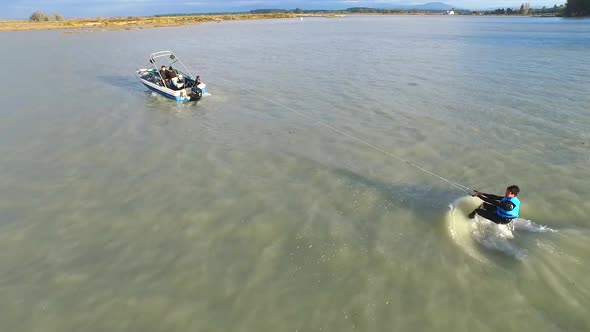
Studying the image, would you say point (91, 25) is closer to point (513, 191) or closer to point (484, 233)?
point (484, 233)

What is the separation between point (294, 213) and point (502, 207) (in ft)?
15.9

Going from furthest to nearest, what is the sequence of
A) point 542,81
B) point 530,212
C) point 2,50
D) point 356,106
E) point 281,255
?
point 2,50, point 542,81, point 356,106, point 530,212, point 281,255

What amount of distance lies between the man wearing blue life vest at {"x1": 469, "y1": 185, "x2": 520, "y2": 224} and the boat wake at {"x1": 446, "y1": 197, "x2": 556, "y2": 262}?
13.3 inches

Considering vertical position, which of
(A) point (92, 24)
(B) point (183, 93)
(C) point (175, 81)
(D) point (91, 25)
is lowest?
(B) point (183, 93)

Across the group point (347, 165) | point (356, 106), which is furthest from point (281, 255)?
point (356, 106)

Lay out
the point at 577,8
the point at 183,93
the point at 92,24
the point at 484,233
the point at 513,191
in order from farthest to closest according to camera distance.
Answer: the point at 577,8, the point at 92,24, the point at 183,93, the point at 484,233, the point at 513,191

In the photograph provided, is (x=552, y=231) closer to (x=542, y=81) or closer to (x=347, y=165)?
(x=347, y=165)

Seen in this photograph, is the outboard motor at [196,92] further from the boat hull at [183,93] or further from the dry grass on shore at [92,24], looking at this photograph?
the dry grass on shore at [92,24]

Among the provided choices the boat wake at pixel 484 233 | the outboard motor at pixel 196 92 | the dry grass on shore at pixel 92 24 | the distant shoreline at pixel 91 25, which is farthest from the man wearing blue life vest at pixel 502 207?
the dry grass on shore at pixel 92 24

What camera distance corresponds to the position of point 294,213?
9242mm

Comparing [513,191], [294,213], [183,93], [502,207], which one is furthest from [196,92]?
[513,191]

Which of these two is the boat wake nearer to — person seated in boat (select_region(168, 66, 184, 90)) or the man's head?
the man's head

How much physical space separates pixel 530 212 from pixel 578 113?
33.0 ft

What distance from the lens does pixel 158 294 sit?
22.4 ft
